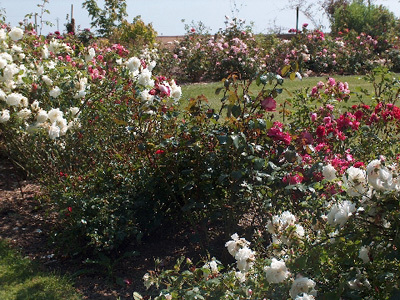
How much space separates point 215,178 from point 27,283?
140cm

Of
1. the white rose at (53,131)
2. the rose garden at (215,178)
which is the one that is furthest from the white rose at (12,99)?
the white rose at (53,131)

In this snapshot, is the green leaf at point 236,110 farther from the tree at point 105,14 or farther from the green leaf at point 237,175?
the tree at point 105,14

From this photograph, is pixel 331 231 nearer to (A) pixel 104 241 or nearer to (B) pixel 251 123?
(B) pixel 251 123

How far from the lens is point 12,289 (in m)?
3.44

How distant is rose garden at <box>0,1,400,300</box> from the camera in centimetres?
217

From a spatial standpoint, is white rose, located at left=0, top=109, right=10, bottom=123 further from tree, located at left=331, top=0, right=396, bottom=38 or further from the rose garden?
tree, located at left=331, top=0, right=396, bottom=38

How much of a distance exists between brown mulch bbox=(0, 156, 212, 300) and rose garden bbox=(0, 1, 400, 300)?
0.06m

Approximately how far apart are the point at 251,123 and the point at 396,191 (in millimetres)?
1221

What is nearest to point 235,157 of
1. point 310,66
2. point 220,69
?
point 220,69

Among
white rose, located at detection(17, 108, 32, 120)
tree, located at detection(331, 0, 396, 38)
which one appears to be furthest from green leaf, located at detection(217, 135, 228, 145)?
tree, located at detection(331, 0, 396, 38)

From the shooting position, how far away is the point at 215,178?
3.63 m

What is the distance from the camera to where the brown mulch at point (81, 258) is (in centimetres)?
350

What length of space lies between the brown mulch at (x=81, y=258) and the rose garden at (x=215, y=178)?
0.19 feet

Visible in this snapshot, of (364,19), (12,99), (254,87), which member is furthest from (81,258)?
(364,19)
